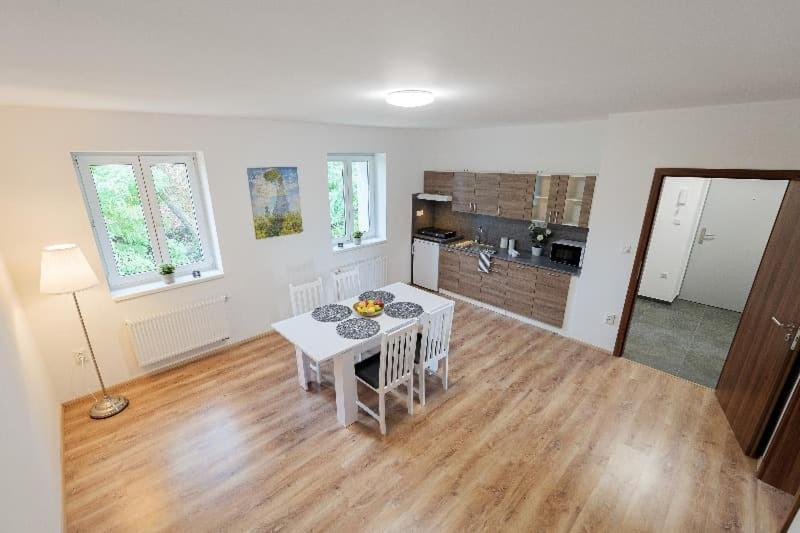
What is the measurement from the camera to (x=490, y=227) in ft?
17.0

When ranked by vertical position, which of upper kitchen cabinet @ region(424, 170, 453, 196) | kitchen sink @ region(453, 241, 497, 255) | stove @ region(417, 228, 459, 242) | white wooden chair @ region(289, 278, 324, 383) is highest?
upper kitchen cabinet @ region(424, 170, 453, 196)

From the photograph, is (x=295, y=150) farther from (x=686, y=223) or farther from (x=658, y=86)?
(x=686, y=223)

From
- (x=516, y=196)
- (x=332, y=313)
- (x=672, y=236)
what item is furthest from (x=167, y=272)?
(x=672, y=236)

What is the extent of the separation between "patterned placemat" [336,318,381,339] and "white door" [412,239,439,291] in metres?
2.54

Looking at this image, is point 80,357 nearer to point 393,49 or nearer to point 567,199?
point 393,49

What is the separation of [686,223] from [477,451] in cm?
460

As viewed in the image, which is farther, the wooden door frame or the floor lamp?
the wooden door frame

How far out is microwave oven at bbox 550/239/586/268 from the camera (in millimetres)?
4059

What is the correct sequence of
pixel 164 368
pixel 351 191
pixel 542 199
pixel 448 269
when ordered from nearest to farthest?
pixel 164 368
pixel 542 199
pixel 351 191
pixel 448 269

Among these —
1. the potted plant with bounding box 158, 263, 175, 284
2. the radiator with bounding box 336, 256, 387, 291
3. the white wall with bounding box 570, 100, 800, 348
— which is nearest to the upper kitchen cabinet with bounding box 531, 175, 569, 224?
the white wall with bounding box 570, 100, 800, 348

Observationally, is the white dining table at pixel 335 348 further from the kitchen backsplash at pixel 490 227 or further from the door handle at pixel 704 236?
the door handle at pixel 704 236

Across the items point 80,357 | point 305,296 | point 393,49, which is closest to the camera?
point 393,49

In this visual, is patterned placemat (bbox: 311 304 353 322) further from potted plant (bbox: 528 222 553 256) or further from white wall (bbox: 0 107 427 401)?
potted plant (bbox: 528 222 553 256)

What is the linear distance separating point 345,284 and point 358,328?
1185mm
